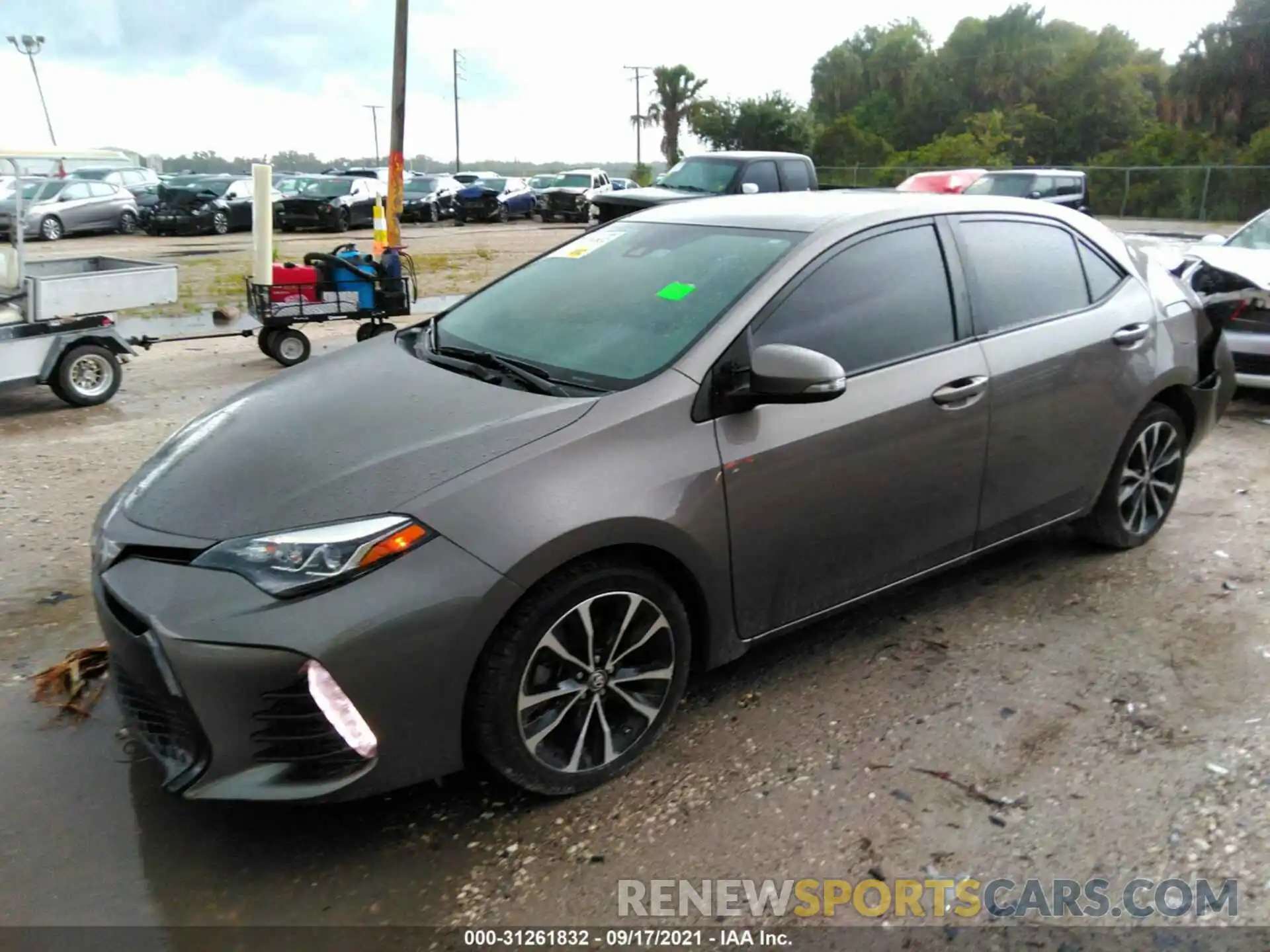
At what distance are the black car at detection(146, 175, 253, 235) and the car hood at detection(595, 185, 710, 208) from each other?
13535mm

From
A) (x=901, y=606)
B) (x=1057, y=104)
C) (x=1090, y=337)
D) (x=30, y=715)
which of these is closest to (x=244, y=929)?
(x=30, y=715)

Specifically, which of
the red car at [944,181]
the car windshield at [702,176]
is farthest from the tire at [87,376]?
the red car at [944,181]

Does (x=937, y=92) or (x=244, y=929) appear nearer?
(x=244, y=929)

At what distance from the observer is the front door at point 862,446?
3188 mm

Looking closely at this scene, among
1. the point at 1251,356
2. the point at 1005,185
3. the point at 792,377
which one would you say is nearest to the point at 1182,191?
the point at 1005,185

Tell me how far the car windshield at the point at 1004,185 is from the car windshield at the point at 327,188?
53.2 ft

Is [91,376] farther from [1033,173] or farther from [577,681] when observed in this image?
[1033,173]

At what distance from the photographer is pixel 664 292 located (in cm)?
351

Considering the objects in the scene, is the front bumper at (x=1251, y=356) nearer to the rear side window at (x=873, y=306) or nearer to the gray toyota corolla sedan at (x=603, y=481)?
the gray toyota corolla sedan at (x=603, y=481)

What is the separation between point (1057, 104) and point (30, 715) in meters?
58.7

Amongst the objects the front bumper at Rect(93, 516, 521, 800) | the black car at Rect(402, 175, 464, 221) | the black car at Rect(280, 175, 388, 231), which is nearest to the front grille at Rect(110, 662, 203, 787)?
the front bumper at Rect(93, 516, 521, 800)

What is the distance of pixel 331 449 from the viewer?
2.94 meters

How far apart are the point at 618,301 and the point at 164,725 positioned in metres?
1.92

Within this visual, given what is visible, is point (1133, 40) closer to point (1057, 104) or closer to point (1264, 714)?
point (1057, 104)
